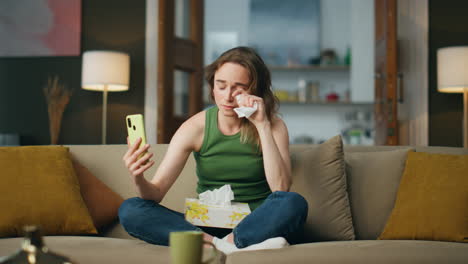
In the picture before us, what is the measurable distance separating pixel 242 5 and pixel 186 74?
311 centimetres

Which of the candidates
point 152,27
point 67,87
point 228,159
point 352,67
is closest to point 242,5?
point 352,67

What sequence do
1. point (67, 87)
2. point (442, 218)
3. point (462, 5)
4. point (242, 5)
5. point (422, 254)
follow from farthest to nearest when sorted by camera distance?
point (242, 5) → point (67, 87) → point (462, 5) → point (442, 218) → point (422, 254)

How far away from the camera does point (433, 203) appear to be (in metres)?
1.93

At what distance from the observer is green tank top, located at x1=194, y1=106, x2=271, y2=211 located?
1.91 metres

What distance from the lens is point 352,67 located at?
6.74 m

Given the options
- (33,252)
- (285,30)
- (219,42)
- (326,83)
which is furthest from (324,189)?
(219,42)

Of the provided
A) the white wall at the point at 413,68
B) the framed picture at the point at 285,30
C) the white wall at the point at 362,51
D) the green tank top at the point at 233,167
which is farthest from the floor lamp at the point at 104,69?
the white wall at the point at 362,51

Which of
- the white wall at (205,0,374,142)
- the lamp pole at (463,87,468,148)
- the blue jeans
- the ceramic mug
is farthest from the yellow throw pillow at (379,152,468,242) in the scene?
the white wall at (205,0,374,142)

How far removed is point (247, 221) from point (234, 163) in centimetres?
35

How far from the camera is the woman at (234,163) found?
5.33ft

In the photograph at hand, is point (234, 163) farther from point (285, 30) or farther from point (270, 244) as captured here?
point (285, 30)

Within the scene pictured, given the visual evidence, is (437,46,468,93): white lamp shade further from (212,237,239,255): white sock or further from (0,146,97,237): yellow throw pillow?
(0,146,97,237): yellow throw pillow

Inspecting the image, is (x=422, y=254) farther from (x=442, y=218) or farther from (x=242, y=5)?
(x=242, y=5)

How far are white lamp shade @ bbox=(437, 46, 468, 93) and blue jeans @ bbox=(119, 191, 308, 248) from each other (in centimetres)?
268
